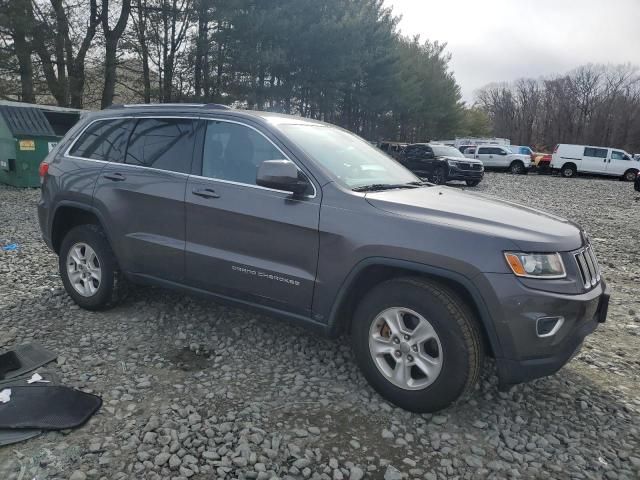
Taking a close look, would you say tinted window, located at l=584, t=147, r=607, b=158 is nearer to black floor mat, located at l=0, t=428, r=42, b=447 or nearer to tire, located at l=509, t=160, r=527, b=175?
tire, located at l=509, t=160, r=527, b=175

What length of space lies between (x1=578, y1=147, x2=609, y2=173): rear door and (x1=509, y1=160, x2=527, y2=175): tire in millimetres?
3062

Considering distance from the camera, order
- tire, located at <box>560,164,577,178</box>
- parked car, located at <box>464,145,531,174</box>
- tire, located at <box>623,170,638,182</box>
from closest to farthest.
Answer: tire, located at <box>623,170,638,182</box> < tire, located at <box>560,164,577,178</box> < parked car, located at <box>464,145,531,174</box>

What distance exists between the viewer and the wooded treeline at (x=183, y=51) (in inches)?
742

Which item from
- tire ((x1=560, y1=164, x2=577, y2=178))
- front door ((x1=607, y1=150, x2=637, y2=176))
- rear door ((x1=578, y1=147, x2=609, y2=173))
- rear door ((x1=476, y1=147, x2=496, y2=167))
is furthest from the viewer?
rear door ((x1=476, y1=147, x2=496, y2=167))

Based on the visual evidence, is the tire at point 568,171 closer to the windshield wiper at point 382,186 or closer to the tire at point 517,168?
the tire at point 517,168

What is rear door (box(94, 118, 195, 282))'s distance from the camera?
3.74m

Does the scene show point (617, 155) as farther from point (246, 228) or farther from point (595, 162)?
point (246, 228)

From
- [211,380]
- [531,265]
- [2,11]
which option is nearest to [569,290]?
[531,265]

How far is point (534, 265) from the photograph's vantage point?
2.62 metres

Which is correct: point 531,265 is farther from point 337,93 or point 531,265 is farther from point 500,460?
point 337,93

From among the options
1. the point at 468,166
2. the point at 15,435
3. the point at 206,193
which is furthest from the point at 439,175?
the point at 15,435

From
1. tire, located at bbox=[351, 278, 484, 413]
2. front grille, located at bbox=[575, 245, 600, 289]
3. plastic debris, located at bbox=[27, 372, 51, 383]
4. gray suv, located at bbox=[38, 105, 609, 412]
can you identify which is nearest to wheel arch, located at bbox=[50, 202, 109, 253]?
gray suv, located at bbox=[38, 105, 609, 412]

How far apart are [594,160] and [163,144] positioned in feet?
95.7

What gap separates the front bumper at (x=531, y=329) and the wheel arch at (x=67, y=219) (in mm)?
3346
